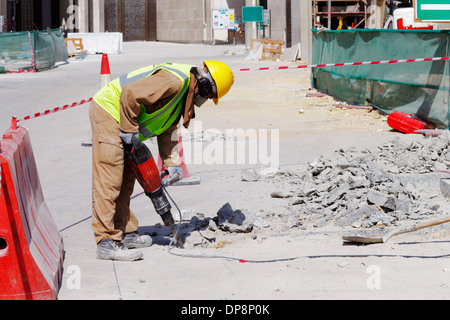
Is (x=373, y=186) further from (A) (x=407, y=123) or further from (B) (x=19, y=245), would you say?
(A) (x=407, y=123)

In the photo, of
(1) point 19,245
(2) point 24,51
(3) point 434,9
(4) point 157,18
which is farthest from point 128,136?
(4) point 157,18

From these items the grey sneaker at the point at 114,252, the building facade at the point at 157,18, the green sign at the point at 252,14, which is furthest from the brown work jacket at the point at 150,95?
the green sign at the point at 252,14

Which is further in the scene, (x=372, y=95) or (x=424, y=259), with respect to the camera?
(x=372, y=95)

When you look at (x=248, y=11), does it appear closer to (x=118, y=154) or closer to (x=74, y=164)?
(x=74, y=164)

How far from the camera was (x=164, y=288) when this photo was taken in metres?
4.96

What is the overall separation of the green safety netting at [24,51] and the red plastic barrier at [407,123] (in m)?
18.0

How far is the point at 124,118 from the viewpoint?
544 cm

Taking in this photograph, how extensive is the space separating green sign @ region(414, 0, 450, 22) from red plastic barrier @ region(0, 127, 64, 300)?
8954 millimetres

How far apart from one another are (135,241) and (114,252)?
51 centimetres

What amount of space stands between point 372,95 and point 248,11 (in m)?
24.8

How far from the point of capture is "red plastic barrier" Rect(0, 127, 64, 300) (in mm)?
4464

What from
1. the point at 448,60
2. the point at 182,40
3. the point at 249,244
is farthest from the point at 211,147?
the point at 182,40

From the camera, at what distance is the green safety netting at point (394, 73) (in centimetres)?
1216

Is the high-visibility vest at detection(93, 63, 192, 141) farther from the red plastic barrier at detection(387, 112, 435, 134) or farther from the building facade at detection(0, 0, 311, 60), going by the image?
the building facade at detection(0, 0, 311, 60)
